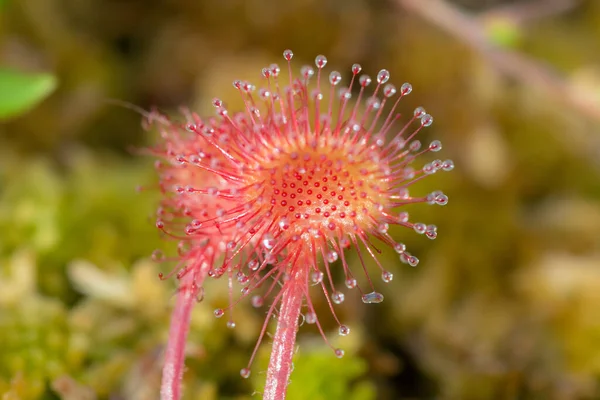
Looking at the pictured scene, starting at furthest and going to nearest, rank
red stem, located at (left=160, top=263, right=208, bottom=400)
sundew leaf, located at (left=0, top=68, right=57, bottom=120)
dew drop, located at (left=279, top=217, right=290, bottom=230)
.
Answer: sundew leaf, located at (left=0, top=68, right=57, bottom=120), red stem, located at (left=160, top=263, right=208, bottom=400), dew drop, located at (left=279, top=217, right=290, bottom=230)

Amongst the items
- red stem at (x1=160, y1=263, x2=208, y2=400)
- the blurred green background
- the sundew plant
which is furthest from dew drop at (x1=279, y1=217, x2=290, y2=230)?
the blurred green background

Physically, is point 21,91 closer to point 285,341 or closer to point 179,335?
point 179,335

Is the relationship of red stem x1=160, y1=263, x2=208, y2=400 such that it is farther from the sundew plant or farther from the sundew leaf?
the sundew leaf

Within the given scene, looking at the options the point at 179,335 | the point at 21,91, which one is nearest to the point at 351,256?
the point at 179,335

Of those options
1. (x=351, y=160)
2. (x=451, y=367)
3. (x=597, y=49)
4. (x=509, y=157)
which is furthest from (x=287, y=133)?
(x=597, y=49)

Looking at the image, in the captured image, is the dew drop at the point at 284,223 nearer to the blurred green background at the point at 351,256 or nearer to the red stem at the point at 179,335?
the red stem at the point at 179,335

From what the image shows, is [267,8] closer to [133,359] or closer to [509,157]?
[509,157]

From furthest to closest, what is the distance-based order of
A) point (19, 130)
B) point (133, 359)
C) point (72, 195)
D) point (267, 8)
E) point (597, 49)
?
point (597, 49), point (267, 8), point (19, 130), point (72, 195), point (133, 359)
